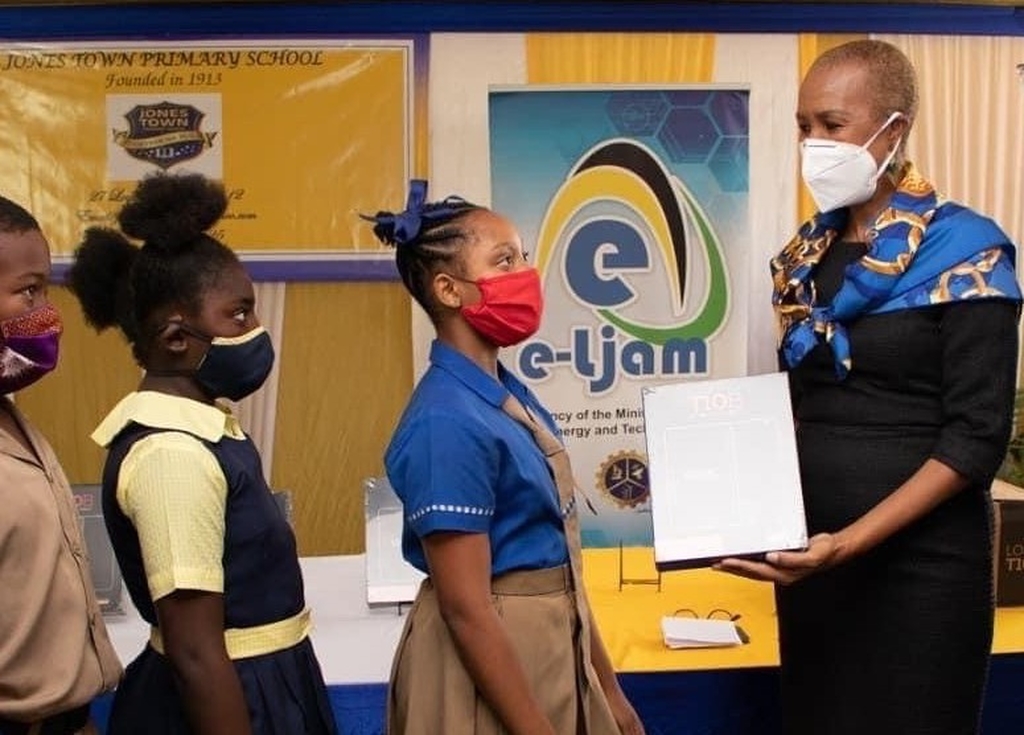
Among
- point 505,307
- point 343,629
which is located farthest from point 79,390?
point 505,307

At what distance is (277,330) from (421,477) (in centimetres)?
292

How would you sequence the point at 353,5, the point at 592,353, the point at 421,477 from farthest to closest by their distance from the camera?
the point at 592,353 < the point at 353,5 < the point at 421,477

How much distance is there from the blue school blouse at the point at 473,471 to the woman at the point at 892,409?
1.41 feet

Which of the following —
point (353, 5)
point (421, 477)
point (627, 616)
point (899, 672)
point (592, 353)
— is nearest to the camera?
point (421, 477)

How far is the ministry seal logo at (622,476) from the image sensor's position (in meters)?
4.80

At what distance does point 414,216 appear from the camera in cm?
196

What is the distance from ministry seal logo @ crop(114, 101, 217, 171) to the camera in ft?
14.7

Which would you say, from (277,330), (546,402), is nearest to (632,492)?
(546,402)

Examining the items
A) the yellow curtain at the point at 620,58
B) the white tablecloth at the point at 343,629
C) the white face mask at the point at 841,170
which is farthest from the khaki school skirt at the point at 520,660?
the yellow curtain at the point at 620,58

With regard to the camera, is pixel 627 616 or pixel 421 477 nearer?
pixel 421 477

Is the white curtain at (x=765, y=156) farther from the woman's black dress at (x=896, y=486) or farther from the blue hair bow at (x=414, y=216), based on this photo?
the blue hair bow at (x=414, y=216)

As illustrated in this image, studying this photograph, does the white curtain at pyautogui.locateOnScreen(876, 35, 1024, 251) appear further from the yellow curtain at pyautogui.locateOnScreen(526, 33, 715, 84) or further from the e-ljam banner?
the e-ljam banner

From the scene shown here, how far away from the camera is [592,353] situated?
4730mm

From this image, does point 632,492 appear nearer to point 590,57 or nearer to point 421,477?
point 590,57
